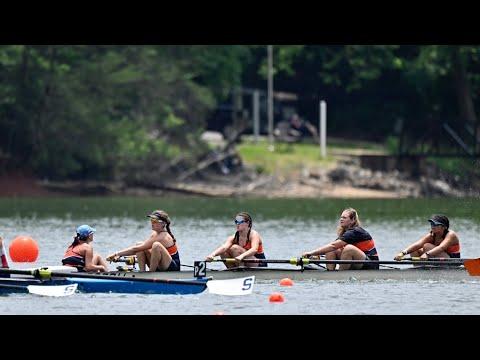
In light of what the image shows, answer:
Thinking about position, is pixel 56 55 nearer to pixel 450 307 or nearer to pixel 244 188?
pixel 244 188

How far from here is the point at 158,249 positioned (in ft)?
86.3

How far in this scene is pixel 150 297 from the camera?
25188 millimetres

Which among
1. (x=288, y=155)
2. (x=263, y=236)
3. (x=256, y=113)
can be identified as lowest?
(x=263, y=236)

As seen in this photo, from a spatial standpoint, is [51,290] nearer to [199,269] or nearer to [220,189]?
[199,269]

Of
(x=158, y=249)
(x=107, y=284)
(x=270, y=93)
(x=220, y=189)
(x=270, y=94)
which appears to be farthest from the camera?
(x=270, y=94)

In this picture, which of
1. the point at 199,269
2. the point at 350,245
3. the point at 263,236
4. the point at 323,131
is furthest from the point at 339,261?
the point at 323,131

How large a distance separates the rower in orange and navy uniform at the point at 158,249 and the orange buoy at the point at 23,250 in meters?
4.63

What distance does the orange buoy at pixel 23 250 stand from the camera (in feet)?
→ 100

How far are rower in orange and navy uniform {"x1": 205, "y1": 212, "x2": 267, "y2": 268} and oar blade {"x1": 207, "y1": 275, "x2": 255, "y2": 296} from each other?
1699mm

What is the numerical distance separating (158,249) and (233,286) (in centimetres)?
205

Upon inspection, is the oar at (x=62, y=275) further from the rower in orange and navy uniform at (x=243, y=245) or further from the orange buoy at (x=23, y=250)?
the orange buoy at (x=23, y=250)
